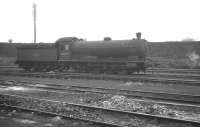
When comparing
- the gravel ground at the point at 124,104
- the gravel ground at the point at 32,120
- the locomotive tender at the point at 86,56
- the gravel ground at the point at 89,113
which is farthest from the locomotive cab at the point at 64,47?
the gravel ground at the point at 32,120

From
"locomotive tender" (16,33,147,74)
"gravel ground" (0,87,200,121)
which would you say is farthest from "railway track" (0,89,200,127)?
"locomotive tender" (16,33,147,74)

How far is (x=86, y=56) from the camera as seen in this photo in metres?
19.8

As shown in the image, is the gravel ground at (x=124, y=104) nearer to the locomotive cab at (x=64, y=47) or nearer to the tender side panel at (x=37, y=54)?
the locomotive cab at (x=64, y=47)

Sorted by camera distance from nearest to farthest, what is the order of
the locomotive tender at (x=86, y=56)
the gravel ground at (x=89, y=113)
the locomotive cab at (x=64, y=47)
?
the gravel ground at (x=89, y=113), the locomotive tender at (x=86, y=56), the locomotive cab at (x=64, y=47)

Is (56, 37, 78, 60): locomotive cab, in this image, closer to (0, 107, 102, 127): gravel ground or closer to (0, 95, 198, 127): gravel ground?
(0, 95, 198, 127): gravel ground

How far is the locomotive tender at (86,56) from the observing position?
58.5ft

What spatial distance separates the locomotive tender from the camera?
58.5ft

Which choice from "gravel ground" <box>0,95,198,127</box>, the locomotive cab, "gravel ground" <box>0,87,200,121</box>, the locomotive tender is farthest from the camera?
the locomotive cab

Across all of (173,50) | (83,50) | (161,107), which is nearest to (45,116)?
(161,107)

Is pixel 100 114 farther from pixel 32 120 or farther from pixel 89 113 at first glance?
pixel 32 120

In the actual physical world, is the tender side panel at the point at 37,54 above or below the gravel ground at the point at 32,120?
above

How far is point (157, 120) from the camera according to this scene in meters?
6.43

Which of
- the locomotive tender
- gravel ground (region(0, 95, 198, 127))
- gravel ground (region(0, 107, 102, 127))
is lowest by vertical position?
gravel ground (region(0, 107, 102, 127))

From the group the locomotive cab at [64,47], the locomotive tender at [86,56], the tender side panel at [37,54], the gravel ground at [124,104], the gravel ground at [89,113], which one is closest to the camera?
the gravel ground at [89,113]
